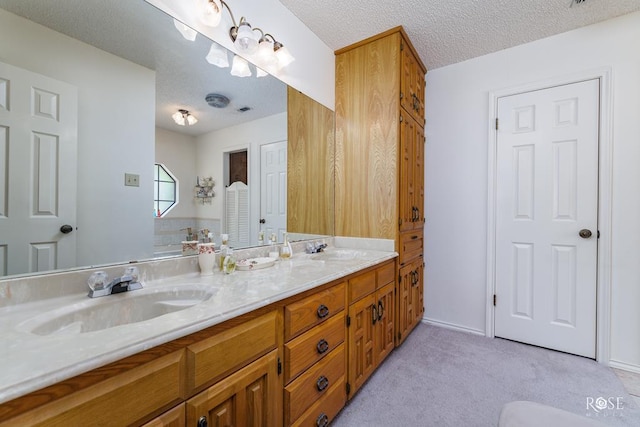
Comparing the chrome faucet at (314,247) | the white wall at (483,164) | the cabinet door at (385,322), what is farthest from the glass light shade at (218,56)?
the white wall at (483,164)

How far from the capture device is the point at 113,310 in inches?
36.9

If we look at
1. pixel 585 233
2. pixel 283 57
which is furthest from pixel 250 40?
pixel 585 233

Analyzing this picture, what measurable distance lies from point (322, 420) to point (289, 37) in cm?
234

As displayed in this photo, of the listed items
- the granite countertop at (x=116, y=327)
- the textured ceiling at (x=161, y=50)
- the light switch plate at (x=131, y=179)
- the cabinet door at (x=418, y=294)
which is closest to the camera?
the granite countertop at (x=116, y=327)

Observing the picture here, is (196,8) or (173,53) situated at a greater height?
(196,8)

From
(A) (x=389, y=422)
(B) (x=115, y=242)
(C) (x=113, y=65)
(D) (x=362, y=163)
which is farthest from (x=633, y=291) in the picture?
(C) (x=113, y=65)

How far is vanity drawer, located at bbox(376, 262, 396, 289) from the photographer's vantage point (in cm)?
181

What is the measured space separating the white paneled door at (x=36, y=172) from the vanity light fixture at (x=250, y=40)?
0.75m

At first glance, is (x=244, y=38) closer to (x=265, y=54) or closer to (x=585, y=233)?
(x=265, y=54)

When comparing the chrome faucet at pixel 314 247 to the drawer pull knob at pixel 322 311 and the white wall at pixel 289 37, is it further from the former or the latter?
the white wall at pixel 289 37

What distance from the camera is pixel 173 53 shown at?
130cm

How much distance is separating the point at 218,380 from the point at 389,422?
1110 mm

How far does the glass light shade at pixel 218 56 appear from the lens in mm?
1454

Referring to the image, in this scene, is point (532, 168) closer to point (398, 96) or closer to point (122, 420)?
point (398, 96)
